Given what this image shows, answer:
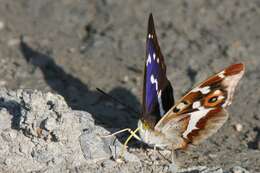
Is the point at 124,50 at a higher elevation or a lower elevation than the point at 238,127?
higher

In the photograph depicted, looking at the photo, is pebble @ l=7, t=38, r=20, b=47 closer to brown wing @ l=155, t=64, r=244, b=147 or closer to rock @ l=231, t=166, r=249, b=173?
brown wing @ l=155, t=64, r=244, b=147

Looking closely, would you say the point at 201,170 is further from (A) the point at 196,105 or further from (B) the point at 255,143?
(B) the point at 255,143

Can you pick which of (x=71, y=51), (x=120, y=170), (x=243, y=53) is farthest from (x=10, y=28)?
(x=120, y=170)

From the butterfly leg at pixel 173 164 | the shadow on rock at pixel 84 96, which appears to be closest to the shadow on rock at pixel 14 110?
the shadow on rock at pixel 84 96

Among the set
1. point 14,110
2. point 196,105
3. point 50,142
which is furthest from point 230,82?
point 14,110

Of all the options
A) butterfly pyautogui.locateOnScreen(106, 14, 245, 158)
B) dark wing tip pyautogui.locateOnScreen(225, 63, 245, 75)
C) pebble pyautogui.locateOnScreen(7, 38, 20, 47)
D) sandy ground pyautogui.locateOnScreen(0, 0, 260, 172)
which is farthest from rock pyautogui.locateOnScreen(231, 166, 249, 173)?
pebble pyautogui.locateOnScreen(7, 38, 20, 47)

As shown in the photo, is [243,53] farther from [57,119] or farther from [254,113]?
[57,119]
